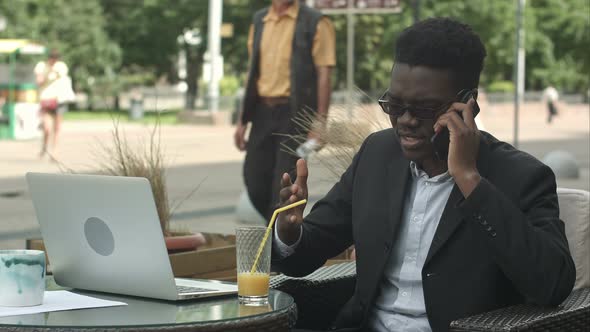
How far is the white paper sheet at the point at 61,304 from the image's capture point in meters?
3.08

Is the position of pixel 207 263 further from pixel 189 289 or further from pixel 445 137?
pixel 445 137

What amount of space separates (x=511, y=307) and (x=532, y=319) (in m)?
0.15

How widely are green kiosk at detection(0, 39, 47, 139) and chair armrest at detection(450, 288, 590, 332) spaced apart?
24.3 metres

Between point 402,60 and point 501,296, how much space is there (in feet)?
2.22

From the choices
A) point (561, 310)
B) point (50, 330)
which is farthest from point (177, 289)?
point (561, 310)

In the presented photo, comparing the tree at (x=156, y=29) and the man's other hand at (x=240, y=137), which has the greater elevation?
the man's other hand at (x=240, y=137)

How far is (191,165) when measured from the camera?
1888cm

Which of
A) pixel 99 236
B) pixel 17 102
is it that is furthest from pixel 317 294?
pixel 17 102

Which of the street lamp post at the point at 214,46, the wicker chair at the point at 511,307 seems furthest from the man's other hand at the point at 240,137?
the street lamp post at the point at 214,46

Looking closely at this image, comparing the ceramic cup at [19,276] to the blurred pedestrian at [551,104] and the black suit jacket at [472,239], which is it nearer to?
the black suit jacket at [472,239]

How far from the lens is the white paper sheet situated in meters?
3.08

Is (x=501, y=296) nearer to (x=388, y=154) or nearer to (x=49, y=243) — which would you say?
(x=388, y=154)

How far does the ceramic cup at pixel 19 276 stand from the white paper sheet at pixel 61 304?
0.9 inches

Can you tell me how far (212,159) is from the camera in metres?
Result: 20.6
